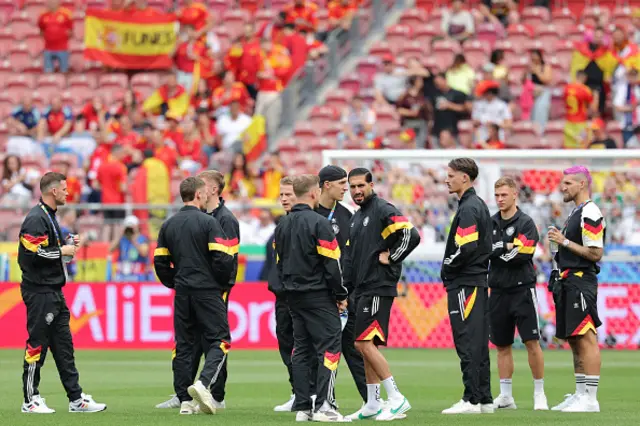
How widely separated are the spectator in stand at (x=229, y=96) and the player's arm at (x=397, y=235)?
1492 centimetres

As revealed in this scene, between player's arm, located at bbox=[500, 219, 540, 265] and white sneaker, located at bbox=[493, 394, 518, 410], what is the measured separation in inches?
51.7

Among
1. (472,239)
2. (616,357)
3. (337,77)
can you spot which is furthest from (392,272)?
(337,77)

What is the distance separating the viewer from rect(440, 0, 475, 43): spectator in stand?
2792 cm

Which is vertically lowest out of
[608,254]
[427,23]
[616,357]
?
[616,357]

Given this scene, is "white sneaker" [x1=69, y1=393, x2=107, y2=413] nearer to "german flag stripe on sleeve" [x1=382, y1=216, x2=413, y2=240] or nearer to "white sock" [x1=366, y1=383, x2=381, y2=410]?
"white sock" [x1=366, y1=383, x2=381, y2=410]

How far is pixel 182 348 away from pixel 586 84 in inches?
595

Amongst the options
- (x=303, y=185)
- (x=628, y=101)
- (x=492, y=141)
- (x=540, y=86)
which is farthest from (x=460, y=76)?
(x=303, y=185)

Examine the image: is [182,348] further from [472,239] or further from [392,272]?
[472,239]

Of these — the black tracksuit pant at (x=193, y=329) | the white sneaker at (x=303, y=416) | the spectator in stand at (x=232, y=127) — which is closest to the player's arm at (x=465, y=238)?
the white sneaker at (x=303, y=416)

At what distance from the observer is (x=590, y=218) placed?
41.0 feet

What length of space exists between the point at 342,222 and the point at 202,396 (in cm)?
224

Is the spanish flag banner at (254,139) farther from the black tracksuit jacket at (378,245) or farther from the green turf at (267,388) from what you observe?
the black tracksuit jacket at (378,245)

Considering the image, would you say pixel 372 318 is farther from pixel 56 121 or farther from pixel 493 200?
pixel 56 121

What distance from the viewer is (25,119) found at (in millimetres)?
26984
